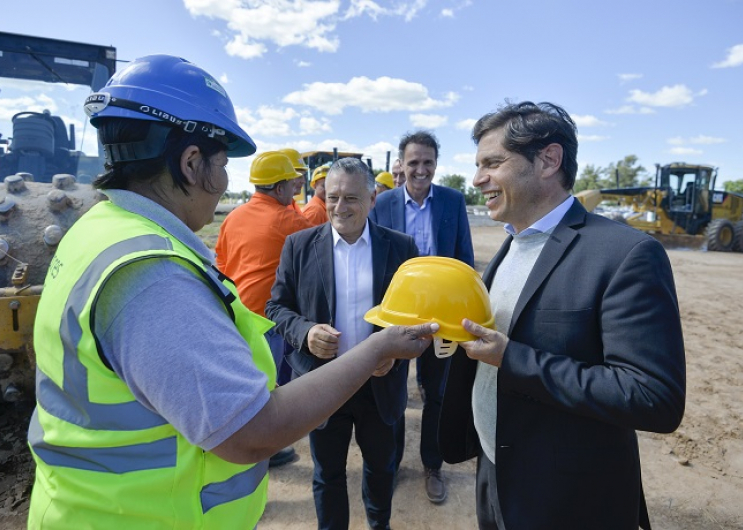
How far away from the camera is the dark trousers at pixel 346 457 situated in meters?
2.63

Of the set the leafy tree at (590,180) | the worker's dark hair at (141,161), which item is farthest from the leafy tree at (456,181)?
the worker's dark hair at (141,161)

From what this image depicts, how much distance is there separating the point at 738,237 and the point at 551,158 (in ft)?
64.3

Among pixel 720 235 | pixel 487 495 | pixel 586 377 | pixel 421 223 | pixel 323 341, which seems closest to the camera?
pixel 586 377

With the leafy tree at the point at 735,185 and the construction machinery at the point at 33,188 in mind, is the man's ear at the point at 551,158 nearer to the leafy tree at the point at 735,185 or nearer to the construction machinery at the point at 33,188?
the construction machinery at the point at 33,188

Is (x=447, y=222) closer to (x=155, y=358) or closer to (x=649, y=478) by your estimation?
(x=649, y=478)

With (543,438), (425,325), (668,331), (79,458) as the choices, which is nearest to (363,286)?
(425,325)

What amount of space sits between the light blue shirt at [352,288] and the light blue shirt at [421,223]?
132cm

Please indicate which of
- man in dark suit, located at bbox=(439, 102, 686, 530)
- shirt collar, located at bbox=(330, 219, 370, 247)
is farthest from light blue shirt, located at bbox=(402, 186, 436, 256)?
man in dark suit, located at bbox=(439, 102, 686, 530)

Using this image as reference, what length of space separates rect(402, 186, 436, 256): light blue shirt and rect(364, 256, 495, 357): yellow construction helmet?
2.24 metres

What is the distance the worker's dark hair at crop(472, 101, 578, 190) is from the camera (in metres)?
1.75

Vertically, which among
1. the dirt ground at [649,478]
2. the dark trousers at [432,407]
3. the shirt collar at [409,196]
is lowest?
the dirt ground at [649,478]

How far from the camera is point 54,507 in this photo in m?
1.09

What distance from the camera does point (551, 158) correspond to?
178 centimetres

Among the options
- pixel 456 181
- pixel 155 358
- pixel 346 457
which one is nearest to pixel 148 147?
pixel 155 358
